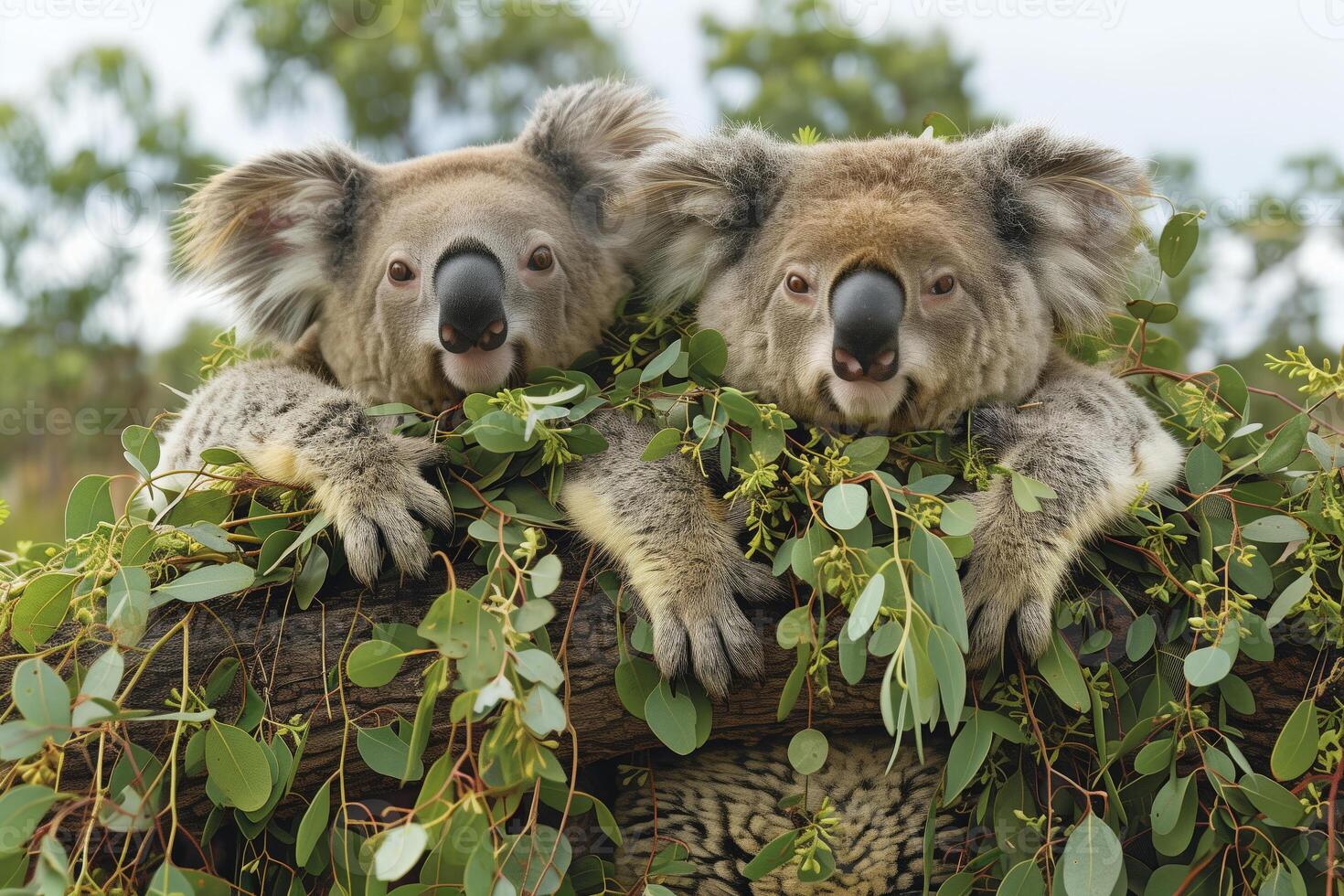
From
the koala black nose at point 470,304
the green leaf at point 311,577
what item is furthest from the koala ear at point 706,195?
the green leaf at point 311,577

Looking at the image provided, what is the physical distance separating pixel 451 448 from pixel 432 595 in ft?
1.25

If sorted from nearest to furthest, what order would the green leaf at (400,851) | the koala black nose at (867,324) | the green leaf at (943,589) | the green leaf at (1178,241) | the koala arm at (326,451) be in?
the green leaf at (400,851) → the green leaf at (943,589) → the koala black nose at (867,324) → the koala arm at (326,451) → the green leaf at (1178,241)

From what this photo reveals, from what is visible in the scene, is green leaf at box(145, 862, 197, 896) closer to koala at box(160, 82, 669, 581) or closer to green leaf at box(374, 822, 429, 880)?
green leaf at box(374, 822, 429, 880)

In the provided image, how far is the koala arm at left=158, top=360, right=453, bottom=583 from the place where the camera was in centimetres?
246

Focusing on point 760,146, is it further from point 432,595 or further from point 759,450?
point 432,595

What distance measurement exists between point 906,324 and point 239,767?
5.77ft

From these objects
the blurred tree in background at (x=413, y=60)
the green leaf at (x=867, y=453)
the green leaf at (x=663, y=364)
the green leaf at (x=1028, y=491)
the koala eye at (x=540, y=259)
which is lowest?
the blurred tree in background at (x=413, y=60)

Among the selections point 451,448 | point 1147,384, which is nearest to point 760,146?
point 451,448

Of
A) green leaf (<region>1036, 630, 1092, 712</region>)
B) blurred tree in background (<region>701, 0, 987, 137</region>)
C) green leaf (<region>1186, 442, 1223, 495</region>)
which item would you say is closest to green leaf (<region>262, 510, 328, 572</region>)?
green leaf (<region>1036, 630, 1092, 712</region>)

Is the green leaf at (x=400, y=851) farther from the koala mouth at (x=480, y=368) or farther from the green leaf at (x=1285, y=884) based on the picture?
the green leaf at (x=1285, y=884)

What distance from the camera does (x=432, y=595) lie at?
8.20 feet

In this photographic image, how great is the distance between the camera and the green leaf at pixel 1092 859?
208cm

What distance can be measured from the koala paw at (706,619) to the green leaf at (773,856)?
325 mm

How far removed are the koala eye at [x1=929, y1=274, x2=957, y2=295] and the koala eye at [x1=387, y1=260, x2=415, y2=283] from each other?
1.43m
